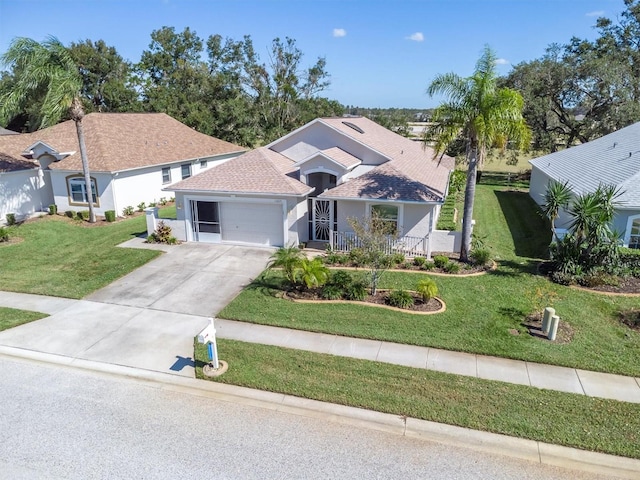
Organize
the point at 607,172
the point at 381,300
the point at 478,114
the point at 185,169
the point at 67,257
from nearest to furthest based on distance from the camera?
the point at 381,300, the point at 478,114, the point at 67,257, the point at 607,172, the point at 185,169

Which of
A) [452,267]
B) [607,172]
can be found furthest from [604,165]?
[452,267]

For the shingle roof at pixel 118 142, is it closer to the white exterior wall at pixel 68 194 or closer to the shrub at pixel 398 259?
the white exterior wall at pixel 68 194

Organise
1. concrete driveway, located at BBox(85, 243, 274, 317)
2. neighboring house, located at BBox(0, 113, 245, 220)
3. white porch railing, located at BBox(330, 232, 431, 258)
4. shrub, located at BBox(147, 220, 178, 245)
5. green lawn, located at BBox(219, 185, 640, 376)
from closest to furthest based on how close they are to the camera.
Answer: green lawn, located at BBox(219, 185, 640, 376) < concrete driveway, located at BBox(85, 243, 274, 317) < white porch railing, located at BBox(330, 232, 431, 258) < shrub, located at BBox(147, 220, 178, 245) < neighboring house, located at BBox(0, 113, 245, 220)

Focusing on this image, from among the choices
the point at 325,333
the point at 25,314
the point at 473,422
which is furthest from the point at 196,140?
the point at 473,422

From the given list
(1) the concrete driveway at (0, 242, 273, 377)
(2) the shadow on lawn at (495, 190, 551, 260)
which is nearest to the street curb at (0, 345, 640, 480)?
(1) the concrete driveway at (0, 242, 273, 377)

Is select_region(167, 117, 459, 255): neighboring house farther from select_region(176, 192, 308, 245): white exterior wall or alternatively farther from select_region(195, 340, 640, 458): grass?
select_region(195, 340, 640, 458): grass

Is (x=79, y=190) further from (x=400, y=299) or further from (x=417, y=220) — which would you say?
(x=400, y=299)

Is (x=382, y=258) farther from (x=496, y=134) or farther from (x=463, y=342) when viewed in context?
(x=496, y=134)
